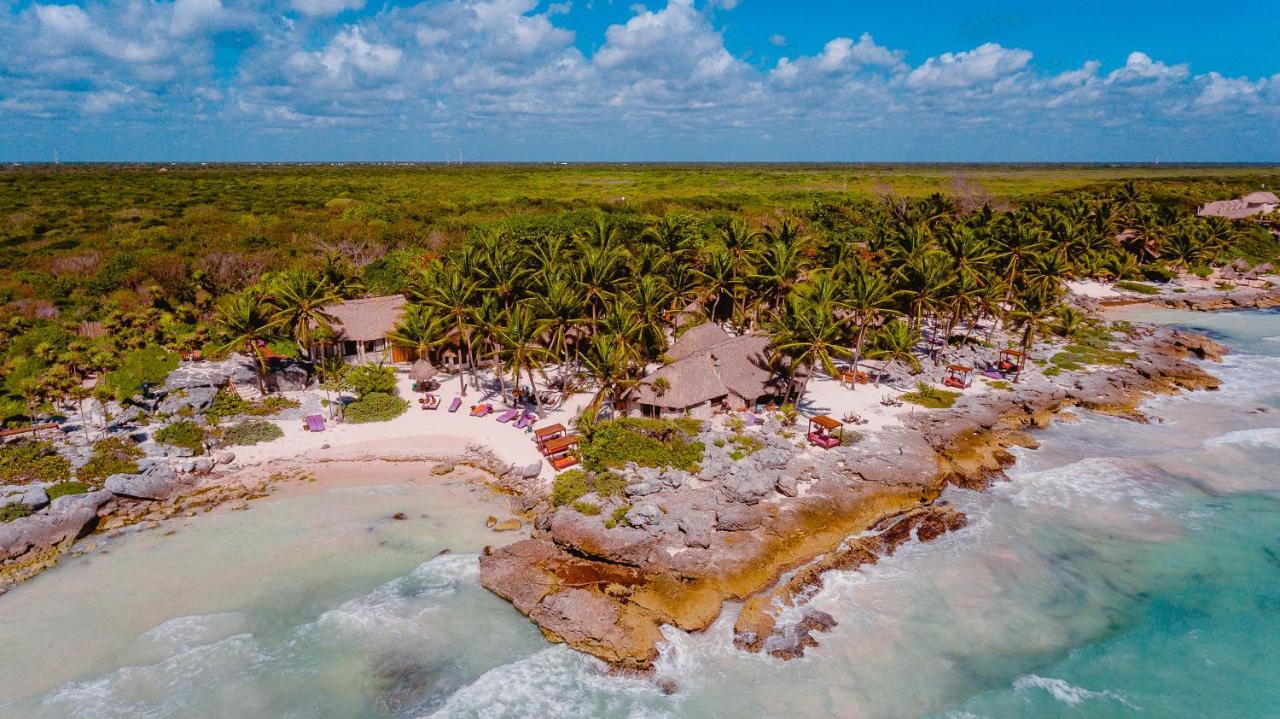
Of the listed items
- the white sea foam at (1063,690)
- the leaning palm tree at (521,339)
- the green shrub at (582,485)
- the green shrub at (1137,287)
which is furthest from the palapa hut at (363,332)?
the green shrub at (1137,287)

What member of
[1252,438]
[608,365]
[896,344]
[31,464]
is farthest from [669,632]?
[1252,438]

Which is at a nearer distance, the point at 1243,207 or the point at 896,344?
the point at 896,344

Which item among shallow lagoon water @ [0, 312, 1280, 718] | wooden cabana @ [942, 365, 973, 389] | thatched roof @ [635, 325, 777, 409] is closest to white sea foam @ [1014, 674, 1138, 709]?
shallow lagoon water @ [0, 312, 1280, 718]

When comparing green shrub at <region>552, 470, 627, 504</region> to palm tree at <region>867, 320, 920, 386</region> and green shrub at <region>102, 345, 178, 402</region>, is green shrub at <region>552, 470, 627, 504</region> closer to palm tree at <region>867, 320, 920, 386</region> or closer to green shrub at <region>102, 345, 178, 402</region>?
palm tree at <region>867, 320, 920, 386</region>

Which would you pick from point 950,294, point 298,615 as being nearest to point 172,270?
point 298,615

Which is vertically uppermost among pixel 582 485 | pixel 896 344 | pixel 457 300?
pixel 457 300

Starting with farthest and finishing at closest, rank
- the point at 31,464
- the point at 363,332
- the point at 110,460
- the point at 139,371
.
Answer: the point at 363,332, the point at 139,371, the point at 110,460, the point at 31,464

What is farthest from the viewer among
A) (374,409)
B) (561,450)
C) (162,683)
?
(374,409)

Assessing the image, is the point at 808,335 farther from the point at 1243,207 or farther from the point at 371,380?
the point at 1243,207

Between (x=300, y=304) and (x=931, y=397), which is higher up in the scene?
(x=300, y=304)

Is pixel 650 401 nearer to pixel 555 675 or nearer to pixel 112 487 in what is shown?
pixel 555 675
